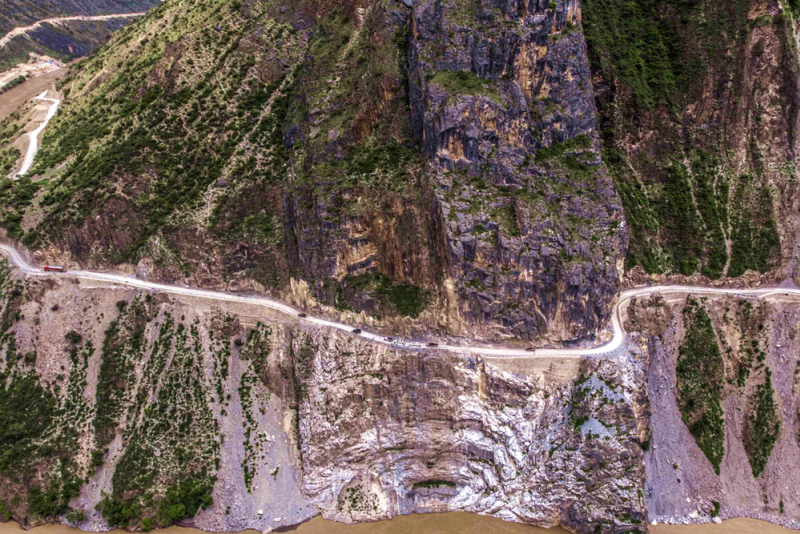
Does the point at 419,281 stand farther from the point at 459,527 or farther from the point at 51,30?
the point at 51,30

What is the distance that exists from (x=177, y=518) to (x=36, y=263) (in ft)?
132

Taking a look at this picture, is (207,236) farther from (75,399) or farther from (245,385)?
(75,399)

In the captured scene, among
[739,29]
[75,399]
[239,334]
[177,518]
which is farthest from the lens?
[739,29]

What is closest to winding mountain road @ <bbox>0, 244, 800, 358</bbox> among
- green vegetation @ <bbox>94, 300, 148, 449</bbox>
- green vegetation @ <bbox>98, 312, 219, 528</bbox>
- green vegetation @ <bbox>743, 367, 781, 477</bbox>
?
green vegetation @ <bbox>98, 312, 219, 528</bbox>

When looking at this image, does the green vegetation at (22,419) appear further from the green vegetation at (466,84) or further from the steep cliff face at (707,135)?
the steep cliff face at (707,135)

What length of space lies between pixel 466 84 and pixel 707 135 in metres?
39.3

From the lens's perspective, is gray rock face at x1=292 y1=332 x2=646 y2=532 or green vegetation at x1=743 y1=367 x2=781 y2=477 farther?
green vegetation at x1=743 y1=367 x2=781 y2=477

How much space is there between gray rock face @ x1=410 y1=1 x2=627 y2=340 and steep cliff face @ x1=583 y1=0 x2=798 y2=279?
1277 cm

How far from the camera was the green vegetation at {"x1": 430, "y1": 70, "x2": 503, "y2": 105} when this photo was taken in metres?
64.7

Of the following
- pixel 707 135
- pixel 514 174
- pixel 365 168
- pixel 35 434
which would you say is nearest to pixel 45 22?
pixel 35 434

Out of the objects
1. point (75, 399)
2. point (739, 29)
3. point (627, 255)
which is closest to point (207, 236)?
point (75, 399)

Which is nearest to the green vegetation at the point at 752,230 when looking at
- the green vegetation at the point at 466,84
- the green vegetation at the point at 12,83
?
the green vegetation at the point at 466,84

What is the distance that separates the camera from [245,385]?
68.9m

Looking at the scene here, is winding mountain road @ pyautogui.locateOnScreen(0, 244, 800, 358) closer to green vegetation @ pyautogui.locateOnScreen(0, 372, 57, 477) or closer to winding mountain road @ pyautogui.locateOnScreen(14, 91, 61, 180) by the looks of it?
winding mountain road @ pyautogui.locateOnScreen(14, 91, 61, 180)
